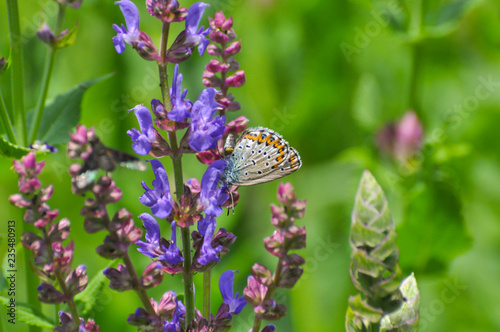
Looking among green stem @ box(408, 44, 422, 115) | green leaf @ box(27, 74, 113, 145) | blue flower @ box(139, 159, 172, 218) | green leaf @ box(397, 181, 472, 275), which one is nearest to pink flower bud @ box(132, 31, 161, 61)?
blue flower @ box(139, 159, 172, 218)

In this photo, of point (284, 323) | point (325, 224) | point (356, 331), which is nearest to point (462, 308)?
point (325, 224)

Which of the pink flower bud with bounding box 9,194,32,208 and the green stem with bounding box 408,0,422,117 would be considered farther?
the green stem with bounding box 408,0,422,117

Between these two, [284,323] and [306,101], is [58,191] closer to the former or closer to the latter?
[284,323]

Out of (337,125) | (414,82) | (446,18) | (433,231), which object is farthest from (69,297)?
(337,125)

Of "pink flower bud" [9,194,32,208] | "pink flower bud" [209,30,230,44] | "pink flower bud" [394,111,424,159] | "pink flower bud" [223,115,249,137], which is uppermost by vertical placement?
"pink flower bud" [209,30,230,44]

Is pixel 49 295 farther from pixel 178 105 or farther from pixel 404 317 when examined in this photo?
pixel 404 317

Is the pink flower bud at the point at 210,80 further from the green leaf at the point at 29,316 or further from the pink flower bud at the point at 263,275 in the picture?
the green leaf at the point at 29,316

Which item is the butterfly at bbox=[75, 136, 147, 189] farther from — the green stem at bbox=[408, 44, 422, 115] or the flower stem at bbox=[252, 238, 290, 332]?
the green stem at bbox=[408, 44, 422, 115]
